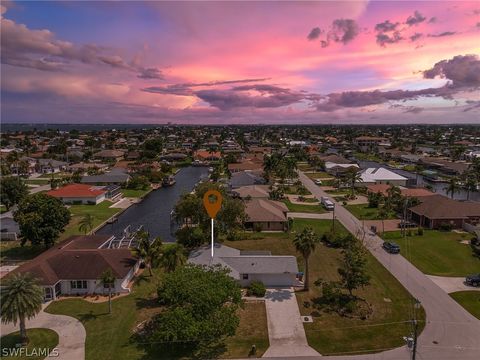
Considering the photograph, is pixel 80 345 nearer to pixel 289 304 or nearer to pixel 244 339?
pixel 244 339

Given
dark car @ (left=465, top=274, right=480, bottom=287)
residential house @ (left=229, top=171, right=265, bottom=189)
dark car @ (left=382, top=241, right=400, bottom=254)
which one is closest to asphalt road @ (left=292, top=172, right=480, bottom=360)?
dark car @ (left=382, top=241, right=400, bottom=254)

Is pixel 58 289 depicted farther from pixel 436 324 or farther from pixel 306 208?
pixel 306 208

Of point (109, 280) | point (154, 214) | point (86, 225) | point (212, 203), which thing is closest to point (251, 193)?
point (154, 214)

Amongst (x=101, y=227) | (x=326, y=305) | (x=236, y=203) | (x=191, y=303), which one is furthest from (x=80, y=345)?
(x=101, y=227)

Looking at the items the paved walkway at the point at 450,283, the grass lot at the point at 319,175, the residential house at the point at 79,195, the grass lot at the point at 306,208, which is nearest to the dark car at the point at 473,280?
the paved walkway at the point at 450,283

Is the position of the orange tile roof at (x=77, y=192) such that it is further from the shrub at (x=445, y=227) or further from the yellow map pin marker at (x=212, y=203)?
the shrub at (x=445, y=227)

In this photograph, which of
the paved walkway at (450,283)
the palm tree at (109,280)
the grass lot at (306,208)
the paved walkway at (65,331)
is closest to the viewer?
the paved walkway at (65,331)
